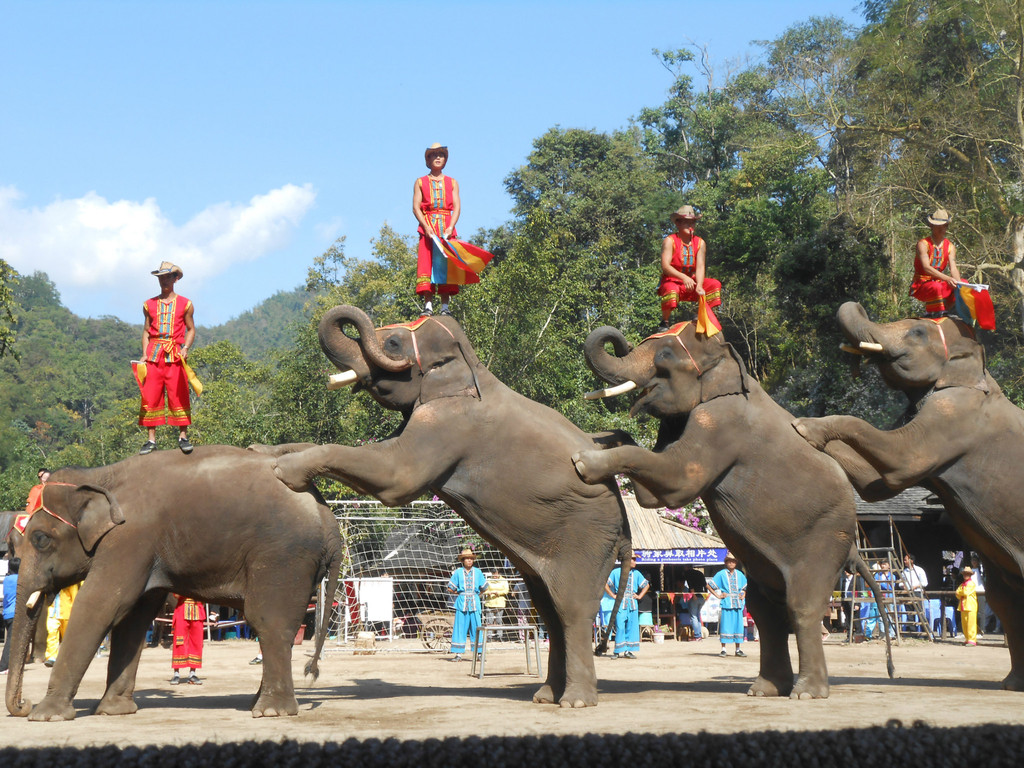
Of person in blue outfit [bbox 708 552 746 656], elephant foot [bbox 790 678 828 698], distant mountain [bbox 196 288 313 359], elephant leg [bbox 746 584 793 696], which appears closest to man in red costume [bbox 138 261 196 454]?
elephant leg [bbox 746 584 793 696]

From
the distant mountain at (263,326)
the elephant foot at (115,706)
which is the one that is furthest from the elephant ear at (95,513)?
the distant mountain at (263,326)

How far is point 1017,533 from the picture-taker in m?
9.90

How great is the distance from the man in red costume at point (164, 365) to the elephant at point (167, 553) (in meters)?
0.59

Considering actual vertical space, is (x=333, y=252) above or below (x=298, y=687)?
above

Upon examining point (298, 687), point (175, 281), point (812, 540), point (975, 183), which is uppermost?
point (975, 183)

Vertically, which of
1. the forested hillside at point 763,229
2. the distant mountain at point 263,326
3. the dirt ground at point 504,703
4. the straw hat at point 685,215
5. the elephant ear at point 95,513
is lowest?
the dirt ground at point 504,703

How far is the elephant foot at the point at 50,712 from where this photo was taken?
8.59m

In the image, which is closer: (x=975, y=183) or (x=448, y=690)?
(x=448, y=690)

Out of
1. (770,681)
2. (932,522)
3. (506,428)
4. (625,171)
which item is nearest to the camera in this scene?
(506,428)

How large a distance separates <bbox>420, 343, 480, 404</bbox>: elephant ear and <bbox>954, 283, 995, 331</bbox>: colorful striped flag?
4.69 metres

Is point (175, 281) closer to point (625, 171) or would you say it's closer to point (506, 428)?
point (506, 428)

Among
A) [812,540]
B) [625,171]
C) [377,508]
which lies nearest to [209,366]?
[625,171]

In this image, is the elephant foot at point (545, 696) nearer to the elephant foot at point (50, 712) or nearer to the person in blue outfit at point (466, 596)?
the elephant foot at point (50, 712)

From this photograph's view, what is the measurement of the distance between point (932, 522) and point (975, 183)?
8.76 meters
